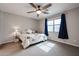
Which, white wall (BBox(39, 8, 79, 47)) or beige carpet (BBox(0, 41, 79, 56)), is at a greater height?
white wall (BBox(39, 8, 79, 47))

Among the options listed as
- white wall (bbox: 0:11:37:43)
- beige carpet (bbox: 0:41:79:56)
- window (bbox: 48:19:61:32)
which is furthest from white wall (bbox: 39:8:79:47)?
white wall (bbox: 0:11:37:43)

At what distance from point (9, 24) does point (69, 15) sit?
14.3 feet

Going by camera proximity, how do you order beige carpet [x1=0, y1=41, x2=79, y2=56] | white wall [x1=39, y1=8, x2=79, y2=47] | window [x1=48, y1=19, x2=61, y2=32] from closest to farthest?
beige carpet [x1=0, y1=41, x2=79, y2=56], white wall [x1=39, y1=8, x2=79, y2=47], window [x1=48, y1=19, x2=61, y2=32]

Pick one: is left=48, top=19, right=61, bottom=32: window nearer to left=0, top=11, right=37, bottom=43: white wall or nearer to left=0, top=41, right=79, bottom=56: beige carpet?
left=0, top=41, right=79, bottom=56: beige carpet

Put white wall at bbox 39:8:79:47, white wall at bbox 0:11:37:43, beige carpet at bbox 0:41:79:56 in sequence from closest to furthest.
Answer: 1. beige carpet at bbox 0:41:79:56
2. white wall at bbox 39:8:79:47
3. white wall at bbox 0:11:37:43

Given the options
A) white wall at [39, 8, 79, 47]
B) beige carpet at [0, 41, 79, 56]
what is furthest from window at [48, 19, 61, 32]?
beige carpet at [0, 41, 79, 56]

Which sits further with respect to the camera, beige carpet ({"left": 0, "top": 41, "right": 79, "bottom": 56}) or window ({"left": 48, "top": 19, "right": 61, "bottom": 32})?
→ window ({"left": 48, "top": 19, "right": 61, "bottom": 32})

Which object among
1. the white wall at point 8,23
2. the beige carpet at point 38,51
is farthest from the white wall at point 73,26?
the white wall at point 8,23

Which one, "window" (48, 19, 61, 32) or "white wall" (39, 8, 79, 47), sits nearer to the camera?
"white wall" (39, 8, 79, 47)

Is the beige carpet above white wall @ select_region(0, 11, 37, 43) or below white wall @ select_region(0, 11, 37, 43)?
below

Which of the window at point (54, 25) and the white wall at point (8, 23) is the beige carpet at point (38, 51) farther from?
the window at point (54, 25)

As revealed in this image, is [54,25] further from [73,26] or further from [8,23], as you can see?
[8,23]

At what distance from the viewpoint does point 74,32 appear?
10.8 feet

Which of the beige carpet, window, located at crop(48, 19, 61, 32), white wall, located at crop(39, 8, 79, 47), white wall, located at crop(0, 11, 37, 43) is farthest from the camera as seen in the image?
window, located at crop(48, 19, 61, 32)
